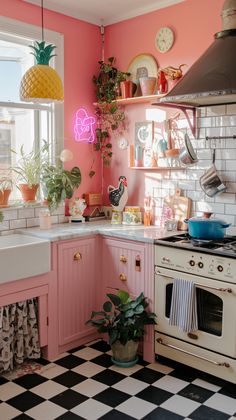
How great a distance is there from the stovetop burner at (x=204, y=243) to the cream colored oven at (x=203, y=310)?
0.14ft

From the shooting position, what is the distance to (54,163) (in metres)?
4.02

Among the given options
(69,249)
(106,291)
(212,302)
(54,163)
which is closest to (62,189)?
(54,163)

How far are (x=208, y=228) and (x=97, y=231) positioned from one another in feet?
2.99

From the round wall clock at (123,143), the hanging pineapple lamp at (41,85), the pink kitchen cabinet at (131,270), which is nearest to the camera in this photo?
the hanging pineapple lamp at (41,85)

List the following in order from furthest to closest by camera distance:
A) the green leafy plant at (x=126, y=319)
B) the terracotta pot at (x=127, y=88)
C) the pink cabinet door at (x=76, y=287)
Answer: the terracotta pot at (x=127, y=88)
the pink cabinet door at (x=76, y=287)
the green leafy plant at (x=126, y=319)

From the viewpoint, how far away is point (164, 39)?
148 inches

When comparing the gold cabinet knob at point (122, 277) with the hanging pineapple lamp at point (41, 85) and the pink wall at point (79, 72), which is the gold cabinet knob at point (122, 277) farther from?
the hanging pineapple lamp at point (41, 85)

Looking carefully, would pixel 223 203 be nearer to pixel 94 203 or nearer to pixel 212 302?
pixel 212 302

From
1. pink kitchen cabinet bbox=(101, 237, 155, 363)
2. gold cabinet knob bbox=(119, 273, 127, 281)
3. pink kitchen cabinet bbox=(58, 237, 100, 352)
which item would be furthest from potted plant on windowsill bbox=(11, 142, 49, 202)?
gold cabinet knob bbox=(119, 273, 127, 281)

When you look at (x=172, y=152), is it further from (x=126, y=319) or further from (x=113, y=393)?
(x=113, y=393)

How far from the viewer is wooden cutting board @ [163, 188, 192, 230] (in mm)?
3668

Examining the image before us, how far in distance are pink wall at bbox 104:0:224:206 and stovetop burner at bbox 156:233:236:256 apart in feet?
2.63

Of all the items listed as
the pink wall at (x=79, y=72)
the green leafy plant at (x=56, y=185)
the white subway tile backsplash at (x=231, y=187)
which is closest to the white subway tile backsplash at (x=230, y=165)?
the white subway tile backsplash at (x=231, y=187)

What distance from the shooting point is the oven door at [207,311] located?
2881 millimetres
